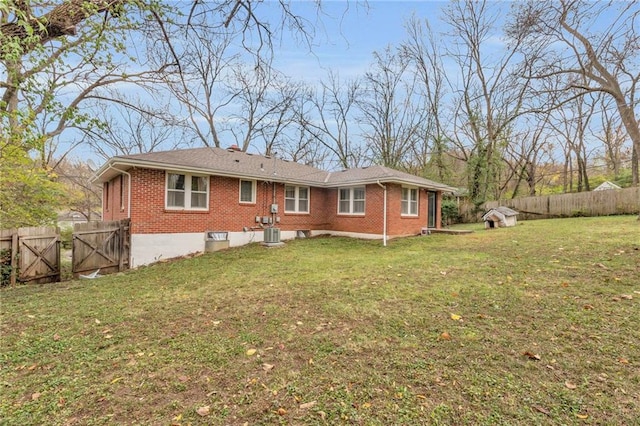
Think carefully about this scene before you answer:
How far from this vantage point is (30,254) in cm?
742

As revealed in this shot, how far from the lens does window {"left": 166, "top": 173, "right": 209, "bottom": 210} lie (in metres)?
9.84

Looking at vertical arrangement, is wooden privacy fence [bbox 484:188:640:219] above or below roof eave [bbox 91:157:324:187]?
below

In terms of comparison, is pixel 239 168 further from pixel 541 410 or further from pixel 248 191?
pixel 541 410

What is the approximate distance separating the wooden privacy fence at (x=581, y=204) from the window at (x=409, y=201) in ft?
34.0

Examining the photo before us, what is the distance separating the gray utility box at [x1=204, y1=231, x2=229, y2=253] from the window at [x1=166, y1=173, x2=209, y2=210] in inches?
39.4

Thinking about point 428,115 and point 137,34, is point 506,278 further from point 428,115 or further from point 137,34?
point 428,115

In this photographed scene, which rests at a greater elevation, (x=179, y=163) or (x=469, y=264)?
(x=179, y=163)

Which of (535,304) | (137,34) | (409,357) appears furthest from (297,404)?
(137,34)

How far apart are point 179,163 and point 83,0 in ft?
19.6

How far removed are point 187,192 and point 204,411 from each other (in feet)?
29.3

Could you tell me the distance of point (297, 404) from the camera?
240cm

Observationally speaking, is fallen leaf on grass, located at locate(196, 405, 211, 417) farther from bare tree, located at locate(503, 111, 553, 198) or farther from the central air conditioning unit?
bare tree, located at locate(503, 111, 553, 198)

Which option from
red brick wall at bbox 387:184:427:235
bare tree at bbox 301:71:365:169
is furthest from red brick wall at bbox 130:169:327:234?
bare tree at bbox 301:71:365:169

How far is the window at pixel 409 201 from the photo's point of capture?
43.9 feet
